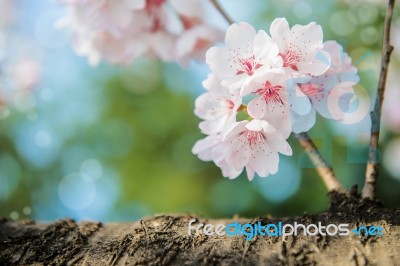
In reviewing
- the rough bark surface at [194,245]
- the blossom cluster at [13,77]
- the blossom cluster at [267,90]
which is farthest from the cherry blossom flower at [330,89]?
the blossom cluster at [13,77]

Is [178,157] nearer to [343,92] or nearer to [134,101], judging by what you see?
[134,101]

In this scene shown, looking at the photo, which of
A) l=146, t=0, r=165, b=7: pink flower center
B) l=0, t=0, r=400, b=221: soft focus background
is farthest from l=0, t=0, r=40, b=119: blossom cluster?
l=146, t=0, r=165, b=7: pink flower center

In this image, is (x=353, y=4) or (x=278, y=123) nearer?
(x=278, y=123)

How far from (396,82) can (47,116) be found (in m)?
1.27

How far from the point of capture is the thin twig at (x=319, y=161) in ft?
2.27

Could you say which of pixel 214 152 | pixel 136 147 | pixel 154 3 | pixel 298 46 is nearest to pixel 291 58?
pixel 298 46

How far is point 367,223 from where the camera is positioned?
62cm

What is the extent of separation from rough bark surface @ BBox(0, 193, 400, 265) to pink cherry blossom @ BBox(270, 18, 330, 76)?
6.9 inches

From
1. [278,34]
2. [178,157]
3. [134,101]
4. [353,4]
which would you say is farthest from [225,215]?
[278,34]

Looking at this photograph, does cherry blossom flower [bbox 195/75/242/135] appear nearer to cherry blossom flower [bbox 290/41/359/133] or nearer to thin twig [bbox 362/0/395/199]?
cherry blossom flower [bbox 290/41/359/133]

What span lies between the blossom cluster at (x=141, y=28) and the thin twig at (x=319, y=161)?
0.96 feet

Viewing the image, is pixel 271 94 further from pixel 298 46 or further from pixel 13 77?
pixel 13 77

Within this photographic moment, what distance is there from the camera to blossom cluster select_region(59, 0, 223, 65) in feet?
2.83

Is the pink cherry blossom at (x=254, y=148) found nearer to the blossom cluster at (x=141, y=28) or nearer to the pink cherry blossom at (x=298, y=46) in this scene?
the pink cherry blossom at (x=298, y=46)
